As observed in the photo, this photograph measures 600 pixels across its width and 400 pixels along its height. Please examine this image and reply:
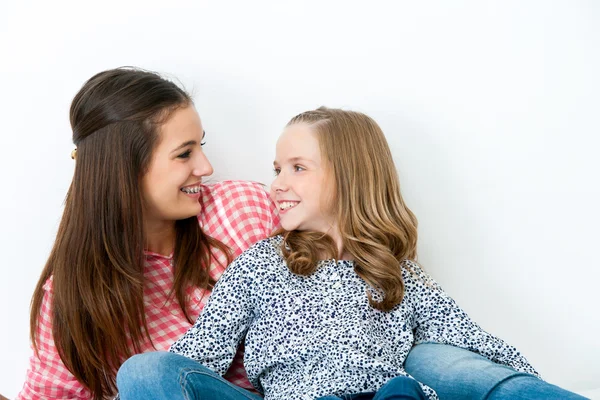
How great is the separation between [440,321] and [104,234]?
0.81m

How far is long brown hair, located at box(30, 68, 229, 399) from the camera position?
1.55 m

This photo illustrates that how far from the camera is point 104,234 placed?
1579 mm

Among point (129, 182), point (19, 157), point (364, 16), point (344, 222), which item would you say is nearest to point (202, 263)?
point (129, 182)

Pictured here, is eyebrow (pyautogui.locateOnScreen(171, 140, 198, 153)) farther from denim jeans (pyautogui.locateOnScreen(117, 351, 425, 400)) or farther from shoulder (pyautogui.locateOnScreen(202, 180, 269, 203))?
denim jeans (pyautogui.locateOnScreen(117, 351, 425, 400))

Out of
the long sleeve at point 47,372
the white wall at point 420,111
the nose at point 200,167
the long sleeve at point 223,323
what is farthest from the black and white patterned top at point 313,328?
the white wall at point 420,111

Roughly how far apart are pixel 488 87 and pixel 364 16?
418mm

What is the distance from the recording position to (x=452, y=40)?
195 cm

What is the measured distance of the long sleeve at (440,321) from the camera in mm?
1521

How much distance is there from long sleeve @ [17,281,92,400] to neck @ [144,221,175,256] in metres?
0.26

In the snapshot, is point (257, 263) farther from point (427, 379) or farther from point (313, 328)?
point (427, 379)

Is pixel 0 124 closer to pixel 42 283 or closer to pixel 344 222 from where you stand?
pixel 42 283

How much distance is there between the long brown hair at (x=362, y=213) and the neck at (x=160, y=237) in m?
0.34

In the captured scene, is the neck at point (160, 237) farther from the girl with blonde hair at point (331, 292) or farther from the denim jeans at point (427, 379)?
the denim jeans at point (427, 379)

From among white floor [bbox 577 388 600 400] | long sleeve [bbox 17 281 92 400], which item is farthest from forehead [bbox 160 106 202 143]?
white floor [bbox 577 388 600 400]
